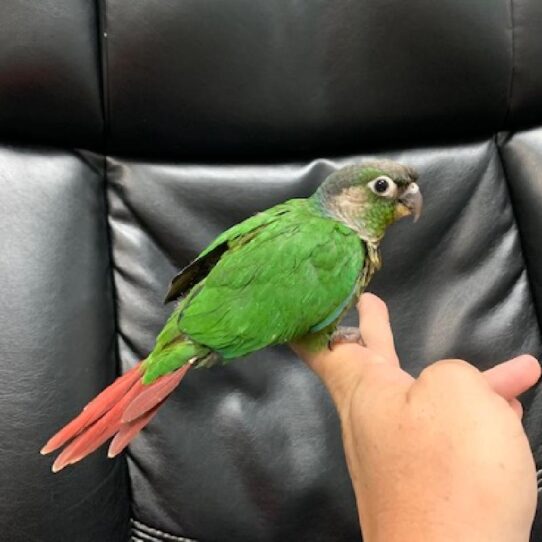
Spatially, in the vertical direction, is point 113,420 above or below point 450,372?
below

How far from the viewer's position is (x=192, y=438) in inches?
27.8

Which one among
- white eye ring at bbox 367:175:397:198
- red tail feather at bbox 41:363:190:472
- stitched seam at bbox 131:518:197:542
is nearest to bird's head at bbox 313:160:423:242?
white eye ring at bbox 367:175:397:198

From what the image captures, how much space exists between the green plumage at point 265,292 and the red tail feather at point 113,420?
18mm

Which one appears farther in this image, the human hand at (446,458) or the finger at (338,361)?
the finger at (338,361)

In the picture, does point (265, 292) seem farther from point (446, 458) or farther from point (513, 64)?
point (513, 64)

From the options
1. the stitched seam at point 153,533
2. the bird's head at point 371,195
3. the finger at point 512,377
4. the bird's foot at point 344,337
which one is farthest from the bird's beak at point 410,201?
the stitched seam at point 153,533

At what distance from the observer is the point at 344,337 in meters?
0.63

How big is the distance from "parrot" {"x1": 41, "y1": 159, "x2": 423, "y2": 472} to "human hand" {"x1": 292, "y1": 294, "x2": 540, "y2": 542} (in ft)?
0.41

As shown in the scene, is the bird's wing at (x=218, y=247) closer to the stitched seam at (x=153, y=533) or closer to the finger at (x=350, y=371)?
the finger at (x=350, y=371)

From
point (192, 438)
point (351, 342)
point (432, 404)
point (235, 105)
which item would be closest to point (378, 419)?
point (432, 404)

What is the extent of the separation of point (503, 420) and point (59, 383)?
44 centimetres

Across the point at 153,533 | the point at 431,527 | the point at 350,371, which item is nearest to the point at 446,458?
the point at 431,527

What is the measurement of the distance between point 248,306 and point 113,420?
14cm

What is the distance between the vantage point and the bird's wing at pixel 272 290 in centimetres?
57
